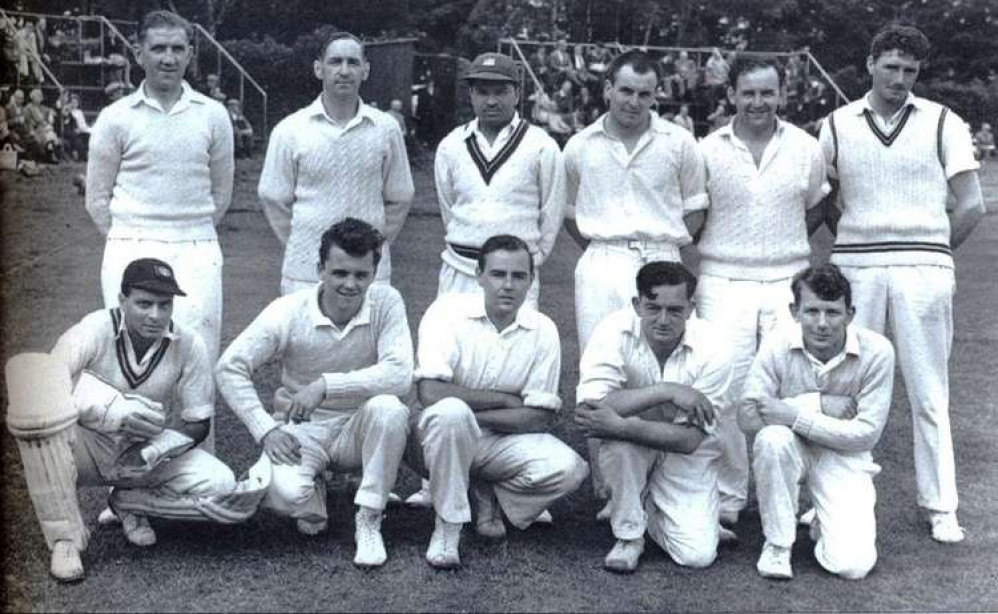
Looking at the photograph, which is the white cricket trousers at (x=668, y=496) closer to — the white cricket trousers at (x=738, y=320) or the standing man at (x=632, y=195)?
the white cricket trousers at (x=738, y=320)

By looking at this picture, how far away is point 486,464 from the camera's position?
4.87m

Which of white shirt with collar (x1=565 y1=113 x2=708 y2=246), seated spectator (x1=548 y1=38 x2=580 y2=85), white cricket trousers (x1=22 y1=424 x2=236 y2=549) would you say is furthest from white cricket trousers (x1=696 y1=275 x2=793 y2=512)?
seated spectator (x1=548 y1=38 x2=580 y2=85)

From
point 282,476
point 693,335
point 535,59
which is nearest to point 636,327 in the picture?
point 693,335

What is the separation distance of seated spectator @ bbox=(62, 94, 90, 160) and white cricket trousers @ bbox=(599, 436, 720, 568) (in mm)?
16934

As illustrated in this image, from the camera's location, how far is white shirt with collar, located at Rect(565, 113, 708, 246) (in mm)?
5270

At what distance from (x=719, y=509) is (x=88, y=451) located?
2.64 meters

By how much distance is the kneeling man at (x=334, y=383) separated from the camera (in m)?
4.64

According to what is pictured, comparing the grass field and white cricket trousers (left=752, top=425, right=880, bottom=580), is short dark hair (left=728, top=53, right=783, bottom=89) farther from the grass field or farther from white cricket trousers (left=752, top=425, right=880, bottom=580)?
the grass field

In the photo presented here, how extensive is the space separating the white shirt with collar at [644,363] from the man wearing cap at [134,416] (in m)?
1.57

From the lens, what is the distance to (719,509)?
5.01m

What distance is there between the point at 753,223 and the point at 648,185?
0.50m

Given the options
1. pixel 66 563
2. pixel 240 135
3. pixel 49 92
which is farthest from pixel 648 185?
pixel 49 92

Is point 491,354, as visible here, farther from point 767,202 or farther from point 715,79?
point 715,79

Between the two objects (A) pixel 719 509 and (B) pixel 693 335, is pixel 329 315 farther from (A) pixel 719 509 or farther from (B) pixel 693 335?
(A) pixel 719 509
